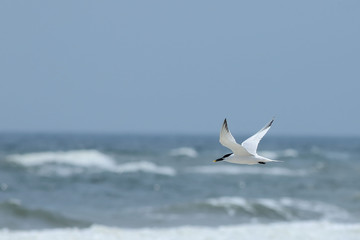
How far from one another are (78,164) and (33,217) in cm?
1604

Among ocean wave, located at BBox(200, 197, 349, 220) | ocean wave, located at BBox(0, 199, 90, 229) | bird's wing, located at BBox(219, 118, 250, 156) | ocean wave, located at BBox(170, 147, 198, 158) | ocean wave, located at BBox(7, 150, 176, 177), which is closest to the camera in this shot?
bird's wing, located at BBox(219, 118, 250, 156)

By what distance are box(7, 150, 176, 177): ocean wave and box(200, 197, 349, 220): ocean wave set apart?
932 cm

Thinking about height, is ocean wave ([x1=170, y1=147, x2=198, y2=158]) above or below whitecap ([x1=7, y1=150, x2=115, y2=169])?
above

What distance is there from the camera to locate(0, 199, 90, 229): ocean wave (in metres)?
13.2

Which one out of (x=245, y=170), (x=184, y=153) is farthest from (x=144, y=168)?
(x=184, y=153)

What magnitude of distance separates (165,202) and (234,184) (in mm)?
5681

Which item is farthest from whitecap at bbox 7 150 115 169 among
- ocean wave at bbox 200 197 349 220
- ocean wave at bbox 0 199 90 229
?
ocean wave at bbox 200 197 349 220

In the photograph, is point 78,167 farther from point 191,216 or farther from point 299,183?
point 191,216

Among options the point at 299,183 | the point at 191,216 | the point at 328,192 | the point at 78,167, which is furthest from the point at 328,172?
the point at 191,216

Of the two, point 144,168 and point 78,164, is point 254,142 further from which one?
point 78,164

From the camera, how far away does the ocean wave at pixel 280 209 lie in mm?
15316

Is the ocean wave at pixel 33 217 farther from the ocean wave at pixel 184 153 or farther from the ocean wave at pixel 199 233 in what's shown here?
the ocean wave at pixel 184 153

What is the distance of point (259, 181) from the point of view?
76.4ft

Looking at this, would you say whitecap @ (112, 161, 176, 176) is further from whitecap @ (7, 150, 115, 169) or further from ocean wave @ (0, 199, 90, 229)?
ocean wave @ (0, 199, 90, 229)
